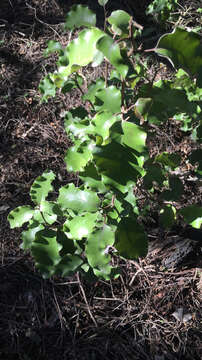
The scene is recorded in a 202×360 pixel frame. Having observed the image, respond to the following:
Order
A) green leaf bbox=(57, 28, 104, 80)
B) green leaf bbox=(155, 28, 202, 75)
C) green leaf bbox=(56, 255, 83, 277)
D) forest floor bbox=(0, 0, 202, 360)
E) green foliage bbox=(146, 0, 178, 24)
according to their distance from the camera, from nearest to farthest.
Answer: green leaf bbox=(155, 28, 202, 75) → green leaf bbox=(57, 28, 104, 80) → green leaf bbox=(56, 255, 83, 277) → forest floor bbox=(0, 0, 202, 360) → green foliage bbox=(146, 0, 178, 24)

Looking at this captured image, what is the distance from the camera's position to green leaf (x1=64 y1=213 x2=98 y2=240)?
1.04 metres

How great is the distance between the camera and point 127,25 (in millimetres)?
884

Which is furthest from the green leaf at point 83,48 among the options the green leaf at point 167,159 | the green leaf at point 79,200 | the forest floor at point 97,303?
the forest floor at point 97,303

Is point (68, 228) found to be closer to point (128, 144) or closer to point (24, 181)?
point (128, 144)

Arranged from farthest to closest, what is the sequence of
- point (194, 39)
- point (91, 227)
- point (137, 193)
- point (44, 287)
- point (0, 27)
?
point (0, 27) → point (137, 193) → point (44, 287) → point (91, 227) → point (194, 39)

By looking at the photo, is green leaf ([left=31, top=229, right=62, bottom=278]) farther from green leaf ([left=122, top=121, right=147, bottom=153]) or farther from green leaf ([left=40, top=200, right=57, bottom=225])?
green leaf ([left=122, top=121, right=147, bottom=153])

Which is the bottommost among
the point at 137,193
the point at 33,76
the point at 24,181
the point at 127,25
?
the point at 24,181

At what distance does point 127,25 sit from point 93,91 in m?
0.35

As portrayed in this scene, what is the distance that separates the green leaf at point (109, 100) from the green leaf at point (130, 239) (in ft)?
1.02

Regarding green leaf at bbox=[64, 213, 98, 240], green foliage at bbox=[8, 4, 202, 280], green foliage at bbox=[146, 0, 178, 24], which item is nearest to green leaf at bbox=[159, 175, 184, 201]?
green foliage at bbox=[8, 4, 202, 280]

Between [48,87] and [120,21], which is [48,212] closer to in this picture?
[48,87]

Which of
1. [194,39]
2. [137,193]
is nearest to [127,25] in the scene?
[194,39]

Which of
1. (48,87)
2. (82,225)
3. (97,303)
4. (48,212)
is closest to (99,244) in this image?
(82,225)

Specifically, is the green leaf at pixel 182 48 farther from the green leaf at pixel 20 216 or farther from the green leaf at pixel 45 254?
the green leaf at pixel 20 216
